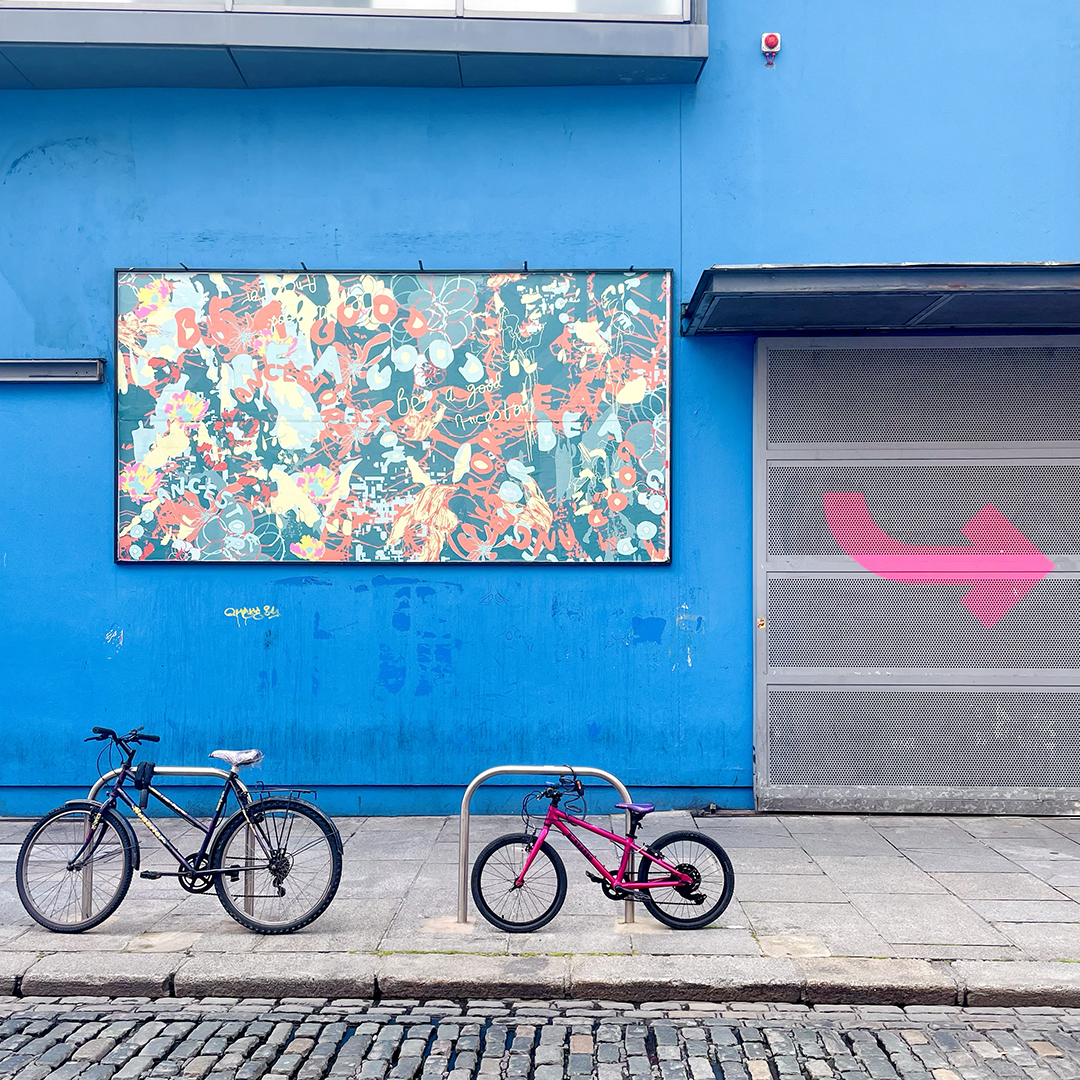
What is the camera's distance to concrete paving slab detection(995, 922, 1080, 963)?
4992 mm

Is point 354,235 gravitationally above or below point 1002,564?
above

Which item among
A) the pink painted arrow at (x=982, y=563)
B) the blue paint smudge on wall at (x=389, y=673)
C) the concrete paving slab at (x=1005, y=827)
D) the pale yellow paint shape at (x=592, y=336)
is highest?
the pale yellow paint shape at (x=592, y=336)

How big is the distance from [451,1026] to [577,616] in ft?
12.6

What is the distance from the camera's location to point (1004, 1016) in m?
4.52

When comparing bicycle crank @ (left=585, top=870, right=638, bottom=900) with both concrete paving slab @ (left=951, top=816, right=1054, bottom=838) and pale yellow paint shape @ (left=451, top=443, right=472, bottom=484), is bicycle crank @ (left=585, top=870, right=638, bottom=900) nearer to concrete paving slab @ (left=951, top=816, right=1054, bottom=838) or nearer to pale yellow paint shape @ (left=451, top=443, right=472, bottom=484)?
concrete paving slab @ (left=951, top=816, right=1054, bottom=838)

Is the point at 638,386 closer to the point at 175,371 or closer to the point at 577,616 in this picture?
the point at 577,616

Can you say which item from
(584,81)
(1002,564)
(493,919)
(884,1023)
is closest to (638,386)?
(584,81)

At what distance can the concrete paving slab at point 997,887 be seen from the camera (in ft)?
19.3

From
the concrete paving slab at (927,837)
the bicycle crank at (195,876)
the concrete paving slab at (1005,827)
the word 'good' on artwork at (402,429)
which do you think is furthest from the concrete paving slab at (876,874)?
the bicycle crank at (195,876)

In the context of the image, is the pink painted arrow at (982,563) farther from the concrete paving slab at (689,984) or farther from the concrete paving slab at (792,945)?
the concrete paving slab at (689,984)

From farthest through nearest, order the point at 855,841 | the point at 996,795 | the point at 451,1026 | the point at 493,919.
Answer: the point at 996,795, the point at 855,841, the point at 493,919, the point at 451,1026

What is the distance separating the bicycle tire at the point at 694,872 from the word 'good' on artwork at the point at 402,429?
2.84 meters

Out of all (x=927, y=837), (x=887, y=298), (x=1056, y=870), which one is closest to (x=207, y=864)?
(x=927, y=837)

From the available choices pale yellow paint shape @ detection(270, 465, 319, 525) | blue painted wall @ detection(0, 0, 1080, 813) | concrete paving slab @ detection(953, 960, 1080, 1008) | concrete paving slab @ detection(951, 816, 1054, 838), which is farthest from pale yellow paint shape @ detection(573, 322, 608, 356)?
concrete paving slab @ detection(953, 960, 1080, 1008)
